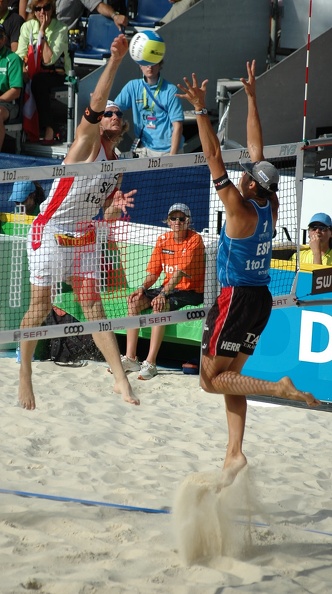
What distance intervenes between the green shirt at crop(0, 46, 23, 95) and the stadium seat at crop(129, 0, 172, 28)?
2.01m

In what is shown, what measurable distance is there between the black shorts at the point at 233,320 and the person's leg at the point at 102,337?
1.10 m

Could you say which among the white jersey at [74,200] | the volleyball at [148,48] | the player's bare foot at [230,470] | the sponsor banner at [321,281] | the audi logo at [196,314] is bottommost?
the player's bare foot at [230,470]

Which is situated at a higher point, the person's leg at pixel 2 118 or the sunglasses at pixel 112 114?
the person's leg at pixel 2 118

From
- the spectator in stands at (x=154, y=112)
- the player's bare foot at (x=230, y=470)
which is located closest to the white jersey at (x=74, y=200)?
the player's bare foot at (x=230, y=470)

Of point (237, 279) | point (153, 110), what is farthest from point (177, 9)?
point (237, 279)

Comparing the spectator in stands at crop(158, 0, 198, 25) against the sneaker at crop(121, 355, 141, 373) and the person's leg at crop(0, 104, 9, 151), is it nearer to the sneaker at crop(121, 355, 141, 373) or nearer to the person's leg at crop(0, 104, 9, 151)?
the person's leg at crop(0, 104, 9, 151)

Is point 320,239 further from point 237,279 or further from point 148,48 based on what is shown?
point 237,279

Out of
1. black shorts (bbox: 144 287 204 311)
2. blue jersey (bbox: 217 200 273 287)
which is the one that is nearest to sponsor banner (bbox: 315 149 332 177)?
blue jersey (bbox: 217 200 273 287)

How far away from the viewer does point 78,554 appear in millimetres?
5238

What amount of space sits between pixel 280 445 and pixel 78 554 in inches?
95.0

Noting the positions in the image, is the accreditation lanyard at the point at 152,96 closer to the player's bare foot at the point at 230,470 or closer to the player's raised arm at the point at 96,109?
the player's raised arm at the point at 96,109

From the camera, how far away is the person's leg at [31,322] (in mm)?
6344

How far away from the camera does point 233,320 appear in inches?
218

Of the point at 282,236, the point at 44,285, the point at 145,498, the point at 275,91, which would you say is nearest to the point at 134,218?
the point at 282,236
